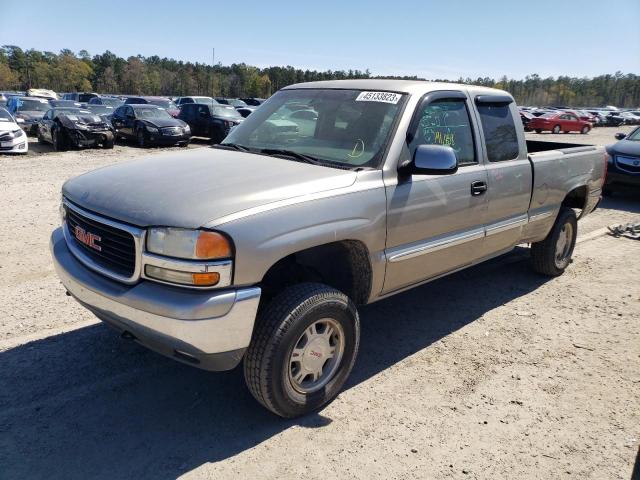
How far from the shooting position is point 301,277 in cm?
341

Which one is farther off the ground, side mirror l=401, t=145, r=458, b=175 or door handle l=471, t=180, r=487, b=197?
side mirror l=401, t=145, r=458, b=175

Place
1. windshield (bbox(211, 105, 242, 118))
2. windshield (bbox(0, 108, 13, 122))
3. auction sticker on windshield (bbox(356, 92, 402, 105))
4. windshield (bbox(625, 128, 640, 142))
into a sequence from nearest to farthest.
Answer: auction sticker on windshield (bbox(356, 92, 402, 105)), windshield (bbox(625, 128, 640, 142)), windshield (bbox(0, 108, 13, 122)), windshield (bbox(211, 105, 242, 118))

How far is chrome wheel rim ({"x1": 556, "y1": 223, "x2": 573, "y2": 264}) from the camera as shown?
5750 millimetres

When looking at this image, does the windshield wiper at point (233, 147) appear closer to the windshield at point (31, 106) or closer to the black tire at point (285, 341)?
the black tire at point (285, 341)

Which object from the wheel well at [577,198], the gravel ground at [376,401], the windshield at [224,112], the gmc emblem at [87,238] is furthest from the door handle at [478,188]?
the windshield at [224,112]

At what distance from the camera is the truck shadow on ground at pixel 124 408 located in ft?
8.84

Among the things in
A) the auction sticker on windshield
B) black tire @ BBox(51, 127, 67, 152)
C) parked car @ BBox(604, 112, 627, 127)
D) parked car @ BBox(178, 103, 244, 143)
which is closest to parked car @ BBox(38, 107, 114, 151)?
black tire @ BBox(51, 127, 67, 152)

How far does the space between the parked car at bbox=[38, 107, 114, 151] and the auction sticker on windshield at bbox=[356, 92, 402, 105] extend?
1523cm

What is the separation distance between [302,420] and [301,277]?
2.95ft

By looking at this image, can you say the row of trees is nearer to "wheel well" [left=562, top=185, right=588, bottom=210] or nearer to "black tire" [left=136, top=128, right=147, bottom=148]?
"black tire" [left=136, top=128, right=147, bottom=148]

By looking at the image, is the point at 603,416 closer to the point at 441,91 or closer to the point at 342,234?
the point at 342,234

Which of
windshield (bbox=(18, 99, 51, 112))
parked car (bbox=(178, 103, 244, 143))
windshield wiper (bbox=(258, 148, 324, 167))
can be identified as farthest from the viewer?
windshield (bbox=(18, 99, 51, 112))

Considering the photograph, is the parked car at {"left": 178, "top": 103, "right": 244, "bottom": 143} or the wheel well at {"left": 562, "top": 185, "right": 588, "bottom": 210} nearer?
the wheel well at {"left": 562, "top": 185, "right": 588, "bottom": 210}

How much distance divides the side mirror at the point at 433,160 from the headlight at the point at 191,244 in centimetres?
148
